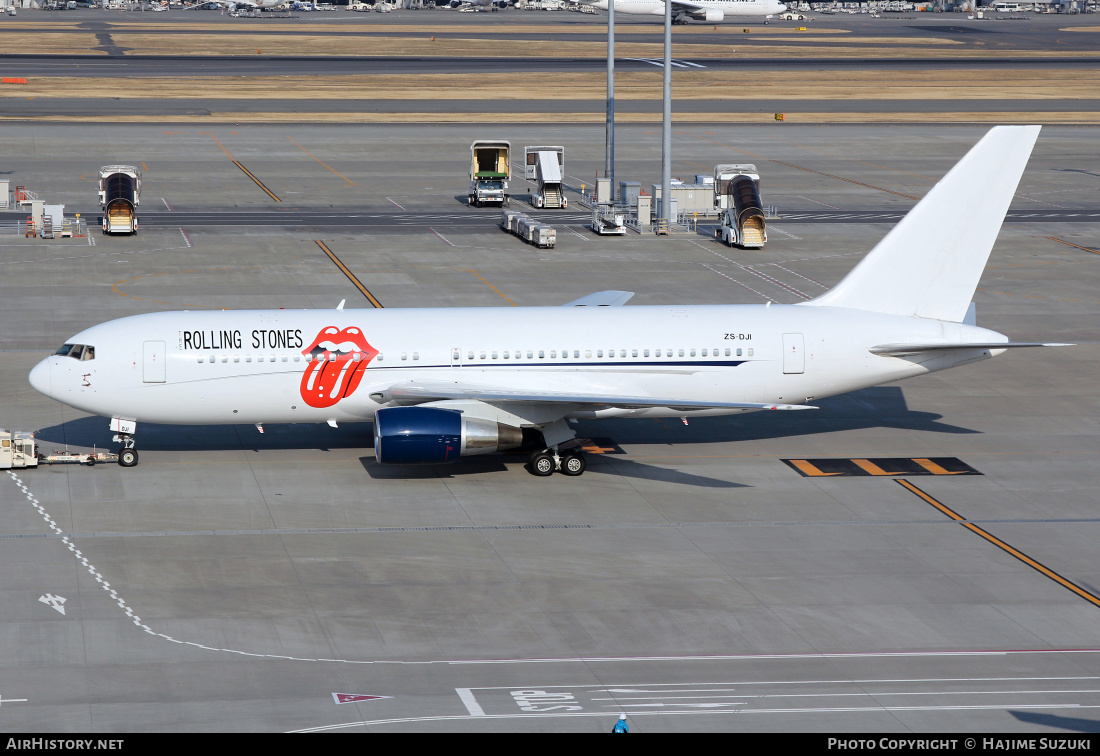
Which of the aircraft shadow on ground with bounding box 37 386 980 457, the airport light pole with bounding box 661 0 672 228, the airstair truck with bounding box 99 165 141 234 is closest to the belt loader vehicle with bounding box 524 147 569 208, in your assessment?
the airport light pole with bounding box 661 0 672 228

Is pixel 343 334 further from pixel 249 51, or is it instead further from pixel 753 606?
pixel 249 51

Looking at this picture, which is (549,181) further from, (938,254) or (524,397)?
(524,397)

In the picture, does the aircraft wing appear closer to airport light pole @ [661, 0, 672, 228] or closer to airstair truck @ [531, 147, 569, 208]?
airport light pole @ [661, 0, 672, 228]

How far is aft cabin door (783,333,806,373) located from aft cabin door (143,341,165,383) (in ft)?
58.3

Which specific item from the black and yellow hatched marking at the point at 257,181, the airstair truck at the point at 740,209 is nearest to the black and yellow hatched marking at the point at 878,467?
the airstair truck at the point at 740,209

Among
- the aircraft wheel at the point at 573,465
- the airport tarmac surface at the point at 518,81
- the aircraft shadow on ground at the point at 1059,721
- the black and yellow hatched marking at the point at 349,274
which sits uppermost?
the airport tarmac surface at the point at 518,81

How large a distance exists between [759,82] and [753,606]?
406 ft

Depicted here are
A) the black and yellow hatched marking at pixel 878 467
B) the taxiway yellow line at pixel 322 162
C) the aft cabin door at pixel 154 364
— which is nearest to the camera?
the aft cabin door at pixel 154 364

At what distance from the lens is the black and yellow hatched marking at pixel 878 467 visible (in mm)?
36656

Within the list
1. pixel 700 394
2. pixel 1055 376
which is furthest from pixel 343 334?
pixel 1055 376

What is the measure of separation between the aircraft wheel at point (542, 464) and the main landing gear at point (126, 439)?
11486 millimetres

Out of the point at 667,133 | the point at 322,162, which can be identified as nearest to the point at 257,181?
the point at 322,162

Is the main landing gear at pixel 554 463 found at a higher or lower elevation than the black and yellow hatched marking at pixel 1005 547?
higher

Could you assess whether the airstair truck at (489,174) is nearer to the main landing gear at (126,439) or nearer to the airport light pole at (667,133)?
the airport light pole at (667,133)
